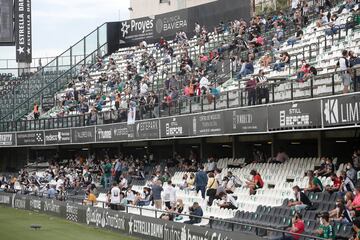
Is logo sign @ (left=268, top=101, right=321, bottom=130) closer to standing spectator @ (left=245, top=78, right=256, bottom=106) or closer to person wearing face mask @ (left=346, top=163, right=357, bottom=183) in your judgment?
standing spectator @ (left=245, top=78, right=256, bottom=106)

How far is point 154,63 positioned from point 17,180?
409 inches

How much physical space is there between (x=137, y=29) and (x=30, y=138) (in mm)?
11224

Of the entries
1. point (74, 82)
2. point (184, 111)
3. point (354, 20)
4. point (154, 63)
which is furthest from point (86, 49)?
Result: point (354, 20)

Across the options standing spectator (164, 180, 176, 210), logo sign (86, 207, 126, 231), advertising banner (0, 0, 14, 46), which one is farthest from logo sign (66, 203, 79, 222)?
advertising banner (0, 0, 14, 46)

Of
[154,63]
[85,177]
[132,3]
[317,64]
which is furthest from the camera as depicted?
[132,3]

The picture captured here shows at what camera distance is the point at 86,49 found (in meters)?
52.3

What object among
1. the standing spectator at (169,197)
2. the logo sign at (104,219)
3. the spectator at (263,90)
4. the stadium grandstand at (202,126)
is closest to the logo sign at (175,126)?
the stadium grandstand at (202,126)

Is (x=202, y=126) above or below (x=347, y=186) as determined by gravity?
above

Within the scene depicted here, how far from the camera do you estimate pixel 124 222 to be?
2544cm

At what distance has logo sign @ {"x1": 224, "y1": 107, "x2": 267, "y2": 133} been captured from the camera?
2383cm

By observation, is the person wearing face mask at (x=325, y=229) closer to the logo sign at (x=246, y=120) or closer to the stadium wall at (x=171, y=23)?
the logo sign at (x=246, y=120)

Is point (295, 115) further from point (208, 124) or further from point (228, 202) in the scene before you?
point (208, 124)

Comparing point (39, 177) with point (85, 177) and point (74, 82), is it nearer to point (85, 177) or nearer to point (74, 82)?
point (85, 177)

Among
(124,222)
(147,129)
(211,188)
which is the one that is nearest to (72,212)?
(147,129)
